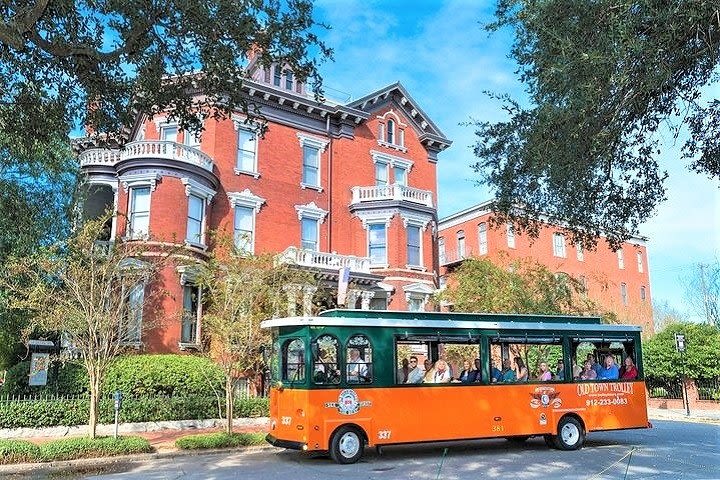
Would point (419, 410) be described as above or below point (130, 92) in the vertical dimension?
below

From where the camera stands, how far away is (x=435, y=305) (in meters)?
33.1

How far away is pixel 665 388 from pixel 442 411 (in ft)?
68.1

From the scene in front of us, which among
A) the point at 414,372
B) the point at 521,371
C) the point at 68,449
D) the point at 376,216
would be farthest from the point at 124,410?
the point at 376,216

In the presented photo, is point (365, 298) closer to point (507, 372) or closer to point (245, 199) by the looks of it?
point (245, 199)

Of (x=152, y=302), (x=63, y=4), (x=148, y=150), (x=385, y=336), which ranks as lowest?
(x=385, y=336)

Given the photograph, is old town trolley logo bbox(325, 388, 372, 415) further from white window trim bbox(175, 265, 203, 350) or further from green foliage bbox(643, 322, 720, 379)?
green foliage bbox(643, 322, 720, 379)

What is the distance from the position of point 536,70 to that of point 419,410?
751 cm

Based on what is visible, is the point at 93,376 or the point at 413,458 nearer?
the point at 413,458

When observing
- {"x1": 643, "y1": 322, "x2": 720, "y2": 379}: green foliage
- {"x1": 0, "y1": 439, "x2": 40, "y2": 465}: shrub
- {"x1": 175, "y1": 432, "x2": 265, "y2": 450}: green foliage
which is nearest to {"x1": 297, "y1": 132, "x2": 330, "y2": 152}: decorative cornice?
{"x1": 175, "y1": 432, "x2": 265, "y2": 450}: green foliage

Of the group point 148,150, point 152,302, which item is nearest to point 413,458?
point 152,302

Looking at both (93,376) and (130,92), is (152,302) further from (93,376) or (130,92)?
(130,92)

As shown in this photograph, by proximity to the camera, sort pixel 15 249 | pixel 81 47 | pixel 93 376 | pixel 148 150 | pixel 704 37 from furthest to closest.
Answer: pixel 148 150 < pixel 15 249 < pixel 93 376 < pixel 81 47 < pixel 704 37

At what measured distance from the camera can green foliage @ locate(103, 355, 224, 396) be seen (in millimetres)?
20109

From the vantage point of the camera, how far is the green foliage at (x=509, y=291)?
26.9 metres
